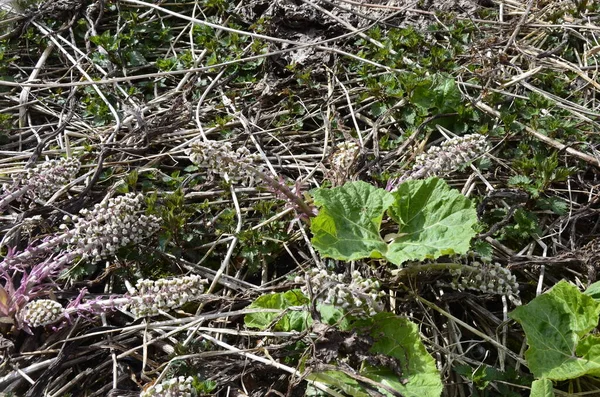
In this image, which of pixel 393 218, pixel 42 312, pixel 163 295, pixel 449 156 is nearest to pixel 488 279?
pixel 393 218

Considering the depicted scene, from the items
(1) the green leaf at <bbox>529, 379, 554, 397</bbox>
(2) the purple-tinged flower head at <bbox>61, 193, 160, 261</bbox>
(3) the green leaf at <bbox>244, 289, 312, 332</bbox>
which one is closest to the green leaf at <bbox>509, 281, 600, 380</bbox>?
(1) the green leaf at <bbox>529, 379, 554, 397</bbox>

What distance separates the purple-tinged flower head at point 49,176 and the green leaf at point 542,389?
1887mm

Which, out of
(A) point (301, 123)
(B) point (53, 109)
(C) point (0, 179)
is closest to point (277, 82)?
(A) point (301, 123)

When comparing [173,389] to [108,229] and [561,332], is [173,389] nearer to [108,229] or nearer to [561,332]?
[108,229]

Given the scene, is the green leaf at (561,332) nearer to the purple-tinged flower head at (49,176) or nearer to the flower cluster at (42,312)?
the flower cluster at (42,312)

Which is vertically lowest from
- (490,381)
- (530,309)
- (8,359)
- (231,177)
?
(8,359)

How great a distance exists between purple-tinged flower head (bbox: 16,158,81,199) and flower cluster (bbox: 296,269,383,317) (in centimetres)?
116

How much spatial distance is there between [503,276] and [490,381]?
34 centimetres

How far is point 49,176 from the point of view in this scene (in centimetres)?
255

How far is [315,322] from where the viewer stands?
1989 mm

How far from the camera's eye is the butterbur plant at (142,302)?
210cm

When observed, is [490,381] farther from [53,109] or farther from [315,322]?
[53,109]

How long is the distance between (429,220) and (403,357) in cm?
50

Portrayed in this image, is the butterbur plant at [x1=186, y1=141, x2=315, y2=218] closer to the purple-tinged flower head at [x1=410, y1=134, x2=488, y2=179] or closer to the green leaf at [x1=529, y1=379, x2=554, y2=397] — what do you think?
the purple-tinged flower head at [x1=410, y1=134, x2=488, y2=179]
